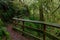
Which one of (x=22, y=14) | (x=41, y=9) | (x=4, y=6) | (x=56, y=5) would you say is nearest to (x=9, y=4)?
(x=4, y=6)

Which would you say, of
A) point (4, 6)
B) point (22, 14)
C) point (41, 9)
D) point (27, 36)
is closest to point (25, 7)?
point (22, 14)

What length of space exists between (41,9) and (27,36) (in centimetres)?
227

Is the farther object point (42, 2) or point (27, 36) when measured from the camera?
point (42, 2)

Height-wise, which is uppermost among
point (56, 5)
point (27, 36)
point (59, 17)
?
point (56, 5)

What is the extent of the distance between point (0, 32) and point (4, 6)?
845cm

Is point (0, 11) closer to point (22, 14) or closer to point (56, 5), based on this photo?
point (22, 14)

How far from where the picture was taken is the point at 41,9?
9.50 m

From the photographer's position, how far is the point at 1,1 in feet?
50.5

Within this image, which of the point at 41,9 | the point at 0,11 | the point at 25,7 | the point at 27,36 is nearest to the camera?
the point at 27,36

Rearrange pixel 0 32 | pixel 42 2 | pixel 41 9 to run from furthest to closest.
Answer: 1. pixel 41 9
2. pixel 42 2
3. pixel 0 32

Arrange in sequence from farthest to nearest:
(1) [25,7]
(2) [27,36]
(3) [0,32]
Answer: (1) [25,7]
(2) [27,36]
(3) [0,32]

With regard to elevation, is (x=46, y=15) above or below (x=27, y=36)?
above

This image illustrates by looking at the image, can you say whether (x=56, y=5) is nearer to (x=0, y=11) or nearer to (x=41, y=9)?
(x=41, y=9)

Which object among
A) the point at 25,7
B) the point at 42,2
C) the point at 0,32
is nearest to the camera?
the point at 0,32
